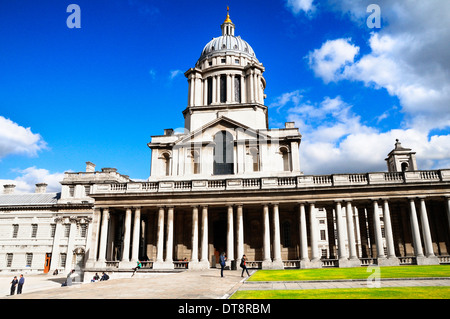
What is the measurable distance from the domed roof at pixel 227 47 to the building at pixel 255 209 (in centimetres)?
1319

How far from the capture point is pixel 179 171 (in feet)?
131

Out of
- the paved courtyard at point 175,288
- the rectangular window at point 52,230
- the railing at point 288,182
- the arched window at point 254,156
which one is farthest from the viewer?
the rectangular window at point 52,230

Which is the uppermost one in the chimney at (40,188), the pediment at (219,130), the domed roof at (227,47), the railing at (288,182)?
the domed roof at (227,47)

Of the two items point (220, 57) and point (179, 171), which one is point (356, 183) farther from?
point (220, 57)

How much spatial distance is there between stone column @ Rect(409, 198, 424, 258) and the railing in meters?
2.27

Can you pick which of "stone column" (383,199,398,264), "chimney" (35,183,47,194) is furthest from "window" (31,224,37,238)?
"stone column" (383,199,398,264)

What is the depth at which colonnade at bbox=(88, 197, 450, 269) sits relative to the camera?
29641mm

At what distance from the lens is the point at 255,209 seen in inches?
1369

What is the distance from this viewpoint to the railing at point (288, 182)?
3097cm

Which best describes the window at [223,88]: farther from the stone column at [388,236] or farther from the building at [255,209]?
the stone column at [388,236]

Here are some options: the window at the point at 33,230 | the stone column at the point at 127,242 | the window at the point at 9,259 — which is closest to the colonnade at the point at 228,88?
the stone column at the point at 127,242

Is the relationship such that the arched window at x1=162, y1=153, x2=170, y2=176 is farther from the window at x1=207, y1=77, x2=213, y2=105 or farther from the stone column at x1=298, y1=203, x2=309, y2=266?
the stone column at x1=298, y1=203, x2=309, y2=266

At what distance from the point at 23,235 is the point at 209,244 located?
31555 millimetres
